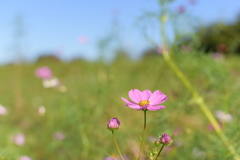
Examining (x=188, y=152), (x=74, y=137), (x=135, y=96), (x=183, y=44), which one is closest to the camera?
(x=135, y=96)

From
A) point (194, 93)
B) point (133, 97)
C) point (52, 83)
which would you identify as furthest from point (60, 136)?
point (133, 97)

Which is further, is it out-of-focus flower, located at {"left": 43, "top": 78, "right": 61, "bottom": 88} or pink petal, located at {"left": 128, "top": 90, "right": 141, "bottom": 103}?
out-of-focus flower, located at {"left": 43, "top": 78, "right": 61, "bottom": 88}

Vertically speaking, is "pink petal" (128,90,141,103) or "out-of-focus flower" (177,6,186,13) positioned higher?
"out-of-focus flower" (177,6,186,13)

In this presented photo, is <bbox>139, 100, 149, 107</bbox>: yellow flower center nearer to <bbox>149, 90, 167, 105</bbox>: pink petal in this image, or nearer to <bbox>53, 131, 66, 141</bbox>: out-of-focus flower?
<bbox>149, 90, 167, 105</bbox>: pink petal

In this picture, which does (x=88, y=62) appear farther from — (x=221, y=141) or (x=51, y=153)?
(x=221, y=141)

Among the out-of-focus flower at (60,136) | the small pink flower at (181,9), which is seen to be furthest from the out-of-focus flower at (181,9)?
the out-of-focus flower at (60,136)

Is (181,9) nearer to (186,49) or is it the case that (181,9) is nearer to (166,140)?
(186,49)

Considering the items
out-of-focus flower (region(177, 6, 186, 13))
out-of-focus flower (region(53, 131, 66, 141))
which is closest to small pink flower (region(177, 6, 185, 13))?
out-of-focus flower (region(177, 6, 186, 13))

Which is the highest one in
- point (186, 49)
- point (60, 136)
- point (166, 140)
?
point (186, 49)

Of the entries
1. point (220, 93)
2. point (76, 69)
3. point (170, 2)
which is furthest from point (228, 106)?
point (76, 69)
